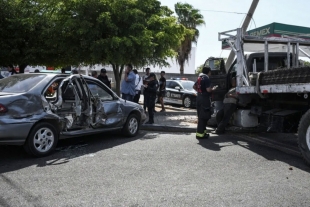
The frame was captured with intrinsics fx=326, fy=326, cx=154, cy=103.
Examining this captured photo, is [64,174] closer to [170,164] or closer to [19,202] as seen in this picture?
[19,202]

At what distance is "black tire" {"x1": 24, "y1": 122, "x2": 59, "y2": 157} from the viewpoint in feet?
17.9

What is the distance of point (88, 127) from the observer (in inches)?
263

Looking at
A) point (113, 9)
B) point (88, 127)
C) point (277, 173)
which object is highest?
point (113, 9)

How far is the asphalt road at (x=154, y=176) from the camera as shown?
3854mm

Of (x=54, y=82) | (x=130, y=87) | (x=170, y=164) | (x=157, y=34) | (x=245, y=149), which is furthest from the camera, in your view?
(x=157, y=34)

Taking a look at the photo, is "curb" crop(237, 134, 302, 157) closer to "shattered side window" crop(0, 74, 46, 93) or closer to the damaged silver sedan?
the damaged silver sedan

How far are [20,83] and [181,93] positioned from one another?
10407mm

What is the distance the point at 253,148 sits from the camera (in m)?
6.72

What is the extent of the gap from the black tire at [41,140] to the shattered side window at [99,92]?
1466mm

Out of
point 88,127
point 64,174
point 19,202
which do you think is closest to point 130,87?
point 88,127

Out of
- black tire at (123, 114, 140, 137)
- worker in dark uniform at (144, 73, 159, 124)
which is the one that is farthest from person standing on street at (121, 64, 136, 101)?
black tire at (123, 114, 140, 137)

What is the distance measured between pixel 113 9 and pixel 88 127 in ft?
17.1

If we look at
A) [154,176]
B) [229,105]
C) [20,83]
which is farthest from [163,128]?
[154,176]

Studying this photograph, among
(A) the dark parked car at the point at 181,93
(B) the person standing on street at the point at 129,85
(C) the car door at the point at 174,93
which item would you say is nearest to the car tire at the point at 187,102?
(A) the dark parked car at the point at 181,93
